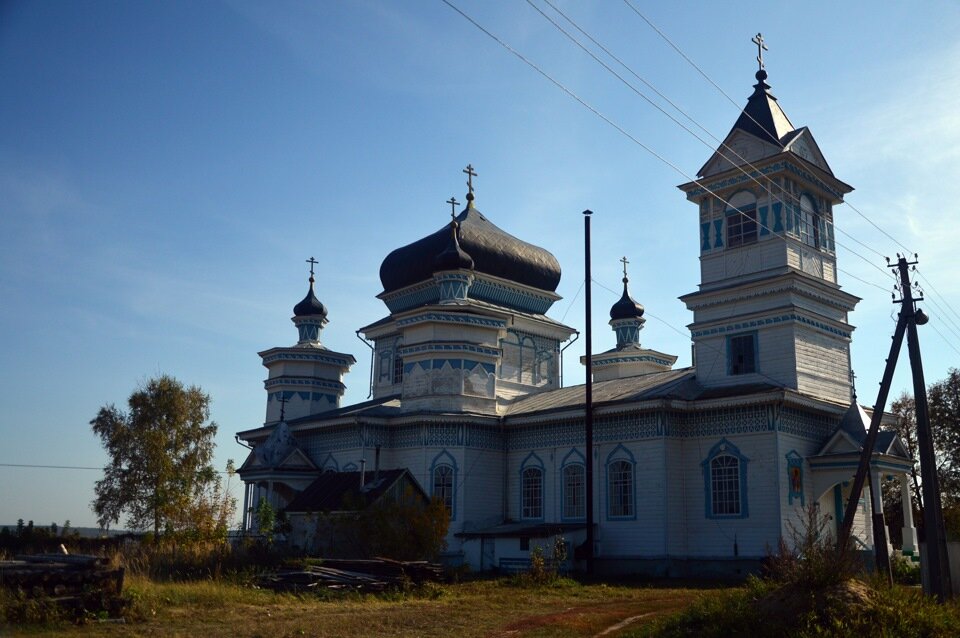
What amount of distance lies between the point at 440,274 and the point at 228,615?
18901 millimetres

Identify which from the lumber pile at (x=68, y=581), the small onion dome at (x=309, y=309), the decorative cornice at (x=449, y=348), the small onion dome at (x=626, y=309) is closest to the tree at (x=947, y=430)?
the small onion dome at (x=626, y=309)

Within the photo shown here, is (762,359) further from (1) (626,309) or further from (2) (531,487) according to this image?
(1) (626,309)

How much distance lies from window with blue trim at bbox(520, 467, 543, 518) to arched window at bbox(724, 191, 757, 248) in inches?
351

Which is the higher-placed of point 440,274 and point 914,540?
point 440,274

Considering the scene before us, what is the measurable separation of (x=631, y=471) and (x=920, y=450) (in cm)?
1051

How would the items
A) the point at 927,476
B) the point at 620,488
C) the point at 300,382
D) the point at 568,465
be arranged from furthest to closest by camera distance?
the point at 300,382, the point at 568,465, the point at 620,488, the point at 927,476

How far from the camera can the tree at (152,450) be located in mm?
37219

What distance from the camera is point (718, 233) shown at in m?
27.0

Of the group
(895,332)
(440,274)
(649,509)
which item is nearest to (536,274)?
(440,274)

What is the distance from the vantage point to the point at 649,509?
969 inches

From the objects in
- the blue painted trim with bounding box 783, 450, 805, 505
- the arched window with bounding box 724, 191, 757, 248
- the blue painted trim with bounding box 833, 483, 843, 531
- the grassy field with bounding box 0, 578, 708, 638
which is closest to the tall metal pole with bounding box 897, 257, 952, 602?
the grassy field with bounding box 0, 578, 708, 638

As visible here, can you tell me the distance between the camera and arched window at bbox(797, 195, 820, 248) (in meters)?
26.2

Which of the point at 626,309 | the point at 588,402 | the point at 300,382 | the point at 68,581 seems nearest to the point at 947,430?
the point at 626,309

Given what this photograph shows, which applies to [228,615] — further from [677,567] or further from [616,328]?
[616,328]
